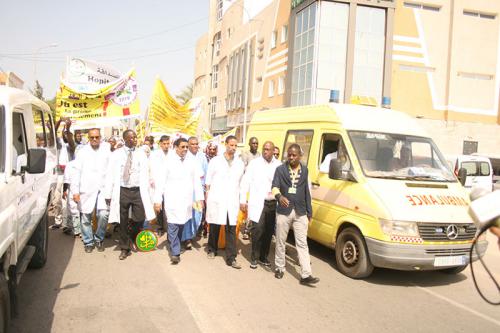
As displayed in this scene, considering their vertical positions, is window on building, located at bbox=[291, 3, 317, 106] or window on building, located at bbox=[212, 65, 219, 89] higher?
window on building, located at bbox=[212, 65, 219, 89]

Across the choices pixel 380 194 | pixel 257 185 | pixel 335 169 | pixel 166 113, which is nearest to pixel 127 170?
pixel 257 185

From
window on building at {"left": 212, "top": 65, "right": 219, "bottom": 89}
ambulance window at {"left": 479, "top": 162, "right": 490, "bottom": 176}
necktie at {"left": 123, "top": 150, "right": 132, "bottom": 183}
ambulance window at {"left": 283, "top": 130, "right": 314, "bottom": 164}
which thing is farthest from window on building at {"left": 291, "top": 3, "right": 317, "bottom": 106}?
window on building at {"left": 212, "top": 65, "right": 219, "bottom": 89}

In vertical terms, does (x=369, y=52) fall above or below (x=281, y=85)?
above

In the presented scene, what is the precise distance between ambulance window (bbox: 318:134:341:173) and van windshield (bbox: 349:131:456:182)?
330mm

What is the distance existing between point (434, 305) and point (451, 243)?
2.98 feet

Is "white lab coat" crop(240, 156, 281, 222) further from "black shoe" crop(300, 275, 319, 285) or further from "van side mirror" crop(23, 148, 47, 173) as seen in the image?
"van side mirror" crop(23, 148, 47, 173)

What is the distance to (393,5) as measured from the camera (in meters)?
26.7

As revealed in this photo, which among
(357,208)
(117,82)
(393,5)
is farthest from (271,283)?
(393,5)

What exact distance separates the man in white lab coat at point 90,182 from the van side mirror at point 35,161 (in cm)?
303

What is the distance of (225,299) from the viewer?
16.8 feet

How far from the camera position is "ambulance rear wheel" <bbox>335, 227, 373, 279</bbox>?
5.98 metres

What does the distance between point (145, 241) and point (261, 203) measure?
200 centimetres

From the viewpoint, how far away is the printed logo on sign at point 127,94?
32.6 feet

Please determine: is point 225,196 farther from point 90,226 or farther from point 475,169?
point 475,169
